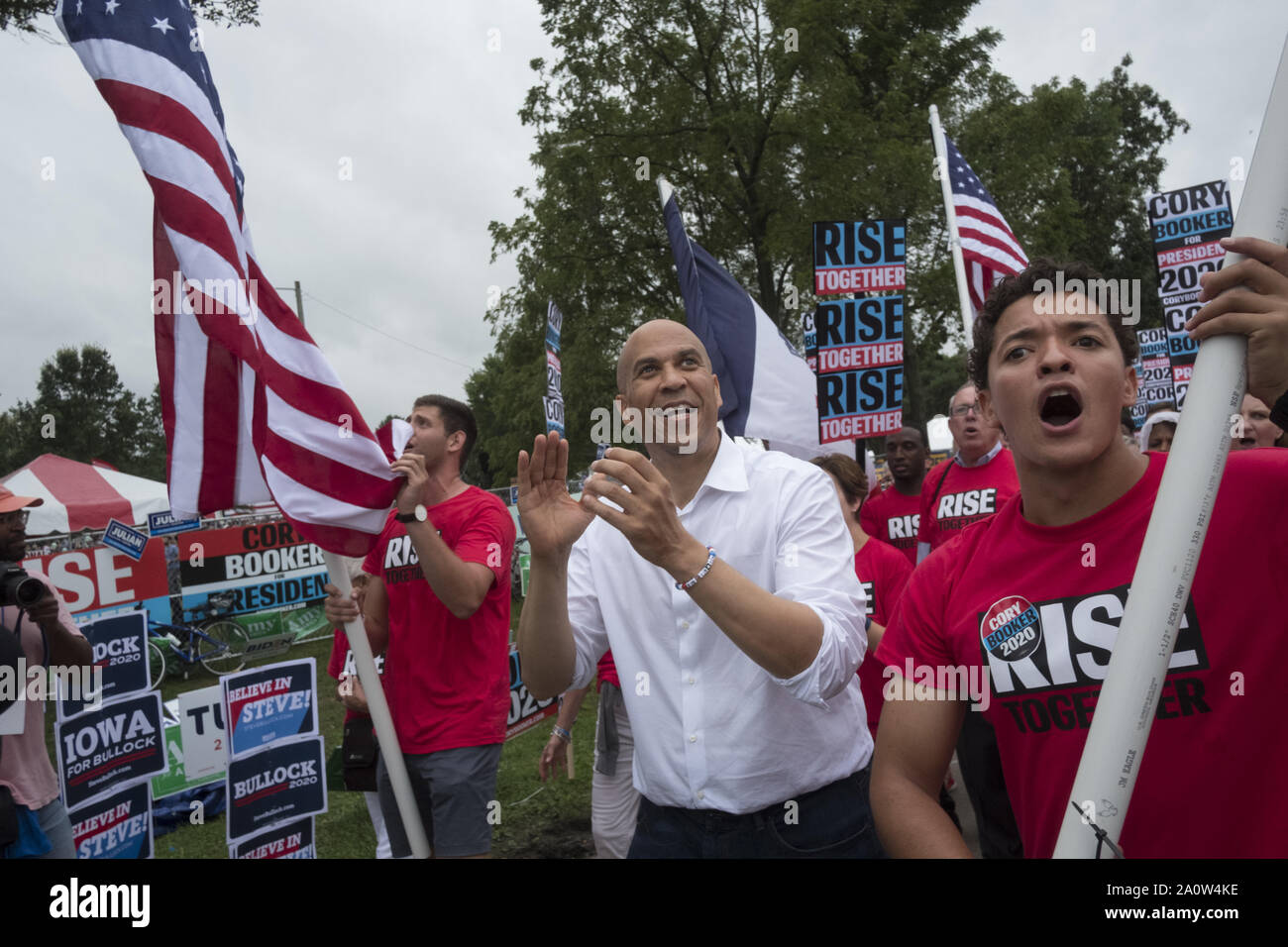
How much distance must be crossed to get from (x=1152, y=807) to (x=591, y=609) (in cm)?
153

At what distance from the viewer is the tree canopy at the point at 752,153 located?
16516mm

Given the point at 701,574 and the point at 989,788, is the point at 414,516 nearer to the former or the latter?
the point at 701,574

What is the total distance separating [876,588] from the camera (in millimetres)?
4539

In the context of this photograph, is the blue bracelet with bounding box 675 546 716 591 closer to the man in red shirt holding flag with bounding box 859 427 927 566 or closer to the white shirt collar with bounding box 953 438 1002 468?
the white shirt collar with bounding box 953 438 1002 468

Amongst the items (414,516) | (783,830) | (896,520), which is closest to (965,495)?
(896,520)

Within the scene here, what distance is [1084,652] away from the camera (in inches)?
67.8

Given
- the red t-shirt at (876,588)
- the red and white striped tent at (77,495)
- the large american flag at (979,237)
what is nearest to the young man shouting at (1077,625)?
the red t-shirt at (876,588)

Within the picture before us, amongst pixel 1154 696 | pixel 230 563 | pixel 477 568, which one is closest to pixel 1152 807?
pixel 1154 696

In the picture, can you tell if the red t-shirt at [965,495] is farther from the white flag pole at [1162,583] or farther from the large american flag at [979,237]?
the white flag pole at [1162,583]

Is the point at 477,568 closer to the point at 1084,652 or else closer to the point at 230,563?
the point at 1084,652

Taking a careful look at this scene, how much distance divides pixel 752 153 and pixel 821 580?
15946 millimetres

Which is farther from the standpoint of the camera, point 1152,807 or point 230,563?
point 230,563

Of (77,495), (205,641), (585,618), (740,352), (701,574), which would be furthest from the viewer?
(77,495)

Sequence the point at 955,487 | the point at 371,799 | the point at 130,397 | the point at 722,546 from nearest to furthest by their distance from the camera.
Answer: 1. the point at 722,546
2. the point at 371,799
3. the point at 955,487
4. the point at 130,397
